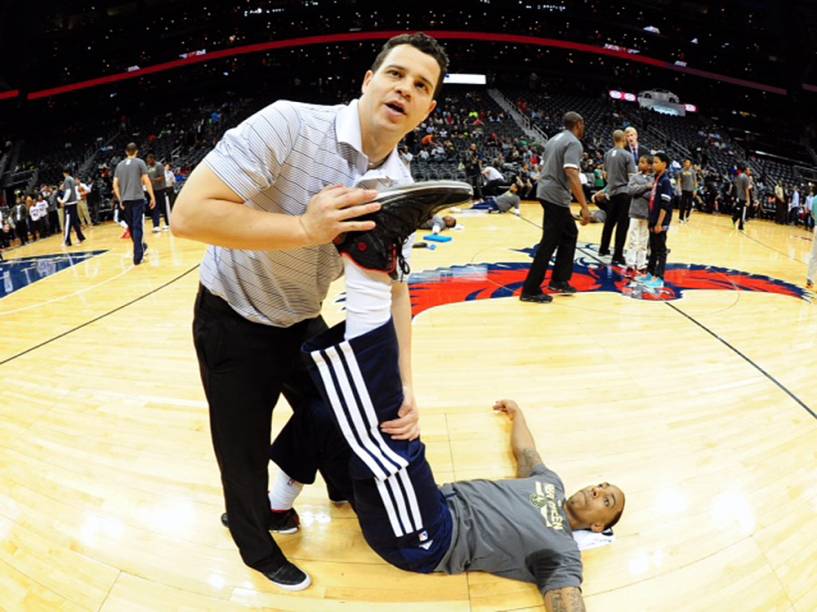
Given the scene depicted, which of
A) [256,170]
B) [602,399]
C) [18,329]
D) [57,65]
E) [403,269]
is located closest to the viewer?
[256,170]

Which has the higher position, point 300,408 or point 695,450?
point 300,408

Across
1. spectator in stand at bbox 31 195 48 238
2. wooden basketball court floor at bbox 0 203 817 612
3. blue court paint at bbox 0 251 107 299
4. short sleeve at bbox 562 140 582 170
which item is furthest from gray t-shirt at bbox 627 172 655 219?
spectator in stand at bbox 31 195 48 238

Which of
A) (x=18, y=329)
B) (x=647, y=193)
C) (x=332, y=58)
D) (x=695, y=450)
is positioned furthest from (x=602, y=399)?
(x=332, y=58)

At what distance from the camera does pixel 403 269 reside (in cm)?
133

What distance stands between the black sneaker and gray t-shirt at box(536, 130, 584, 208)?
383 centimetres

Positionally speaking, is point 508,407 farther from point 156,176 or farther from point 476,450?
point 156,176

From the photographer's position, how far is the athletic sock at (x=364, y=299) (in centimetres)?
116

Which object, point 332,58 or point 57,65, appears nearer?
point 57,65

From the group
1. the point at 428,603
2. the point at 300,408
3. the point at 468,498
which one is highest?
the point at 300,408

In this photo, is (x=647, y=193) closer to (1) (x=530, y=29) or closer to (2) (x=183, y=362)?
(2) (x=183, y=362)

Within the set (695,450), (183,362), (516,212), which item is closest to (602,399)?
(695,450)

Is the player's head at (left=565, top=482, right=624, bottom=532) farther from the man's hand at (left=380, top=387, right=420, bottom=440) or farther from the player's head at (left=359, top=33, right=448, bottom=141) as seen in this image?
the player's head at (left=359, top=33, right=448, bottom=141)

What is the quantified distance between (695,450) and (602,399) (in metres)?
0.56

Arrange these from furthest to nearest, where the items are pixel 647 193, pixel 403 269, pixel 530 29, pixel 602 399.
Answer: pixel 530 29
pixel 647 193
pixel 602 399
pixel 403 269
